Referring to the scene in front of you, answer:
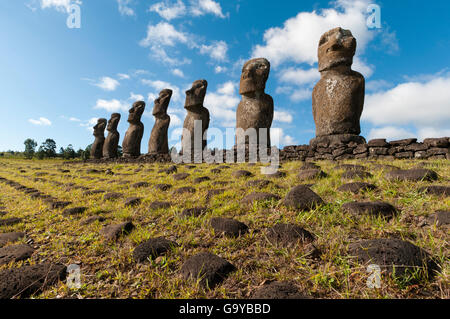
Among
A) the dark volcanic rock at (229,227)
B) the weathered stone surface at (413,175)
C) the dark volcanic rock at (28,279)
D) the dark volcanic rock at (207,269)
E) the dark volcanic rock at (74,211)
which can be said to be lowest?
the dark volcanic rock at (28,279)

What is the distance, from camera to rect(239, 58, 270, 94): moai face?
30.1ft

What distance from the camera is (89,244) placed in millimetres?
2143

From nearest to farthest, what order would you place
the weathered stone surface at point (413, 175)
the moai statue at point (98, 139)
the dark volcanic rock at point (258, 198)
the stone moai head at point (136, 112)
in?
the dark volcanic rock at point (258, 198), the weathered stone surface at point (413, 175), the stone moai head at point (136, 112), the moai statue at point (98, 139)

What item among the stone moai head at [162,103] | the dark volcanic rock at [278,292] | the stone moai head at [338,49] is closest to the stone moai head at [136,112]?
the stone moai head at [162,103]

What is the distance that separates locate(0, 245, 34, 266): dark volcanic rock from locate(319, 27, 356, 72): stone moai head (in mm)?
8203

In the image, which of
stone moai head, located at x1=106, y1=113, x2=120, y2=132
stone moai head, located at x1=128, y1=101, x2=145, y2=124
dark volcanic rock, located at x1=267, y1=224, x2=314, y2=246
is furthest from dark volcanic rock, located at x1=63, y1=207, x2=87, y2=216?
stone moai head, located at x1=106, y1=113, x2=120, y2=132

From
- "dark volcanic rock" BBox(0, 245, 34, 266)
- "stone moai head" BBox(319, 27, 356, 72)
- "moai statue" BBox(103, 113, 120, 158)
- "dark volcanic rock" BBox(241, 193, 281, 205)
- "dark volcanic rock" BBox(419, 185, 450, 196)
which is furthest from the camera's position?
"moai statue" BBox(103, 113, 120, 158)

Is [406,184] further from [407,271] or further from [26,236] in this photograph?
[26,236]

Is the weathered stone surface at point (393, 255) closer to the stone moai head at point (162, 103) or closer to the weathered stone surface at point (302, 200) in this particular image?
the weathered stone surface at point (302, 200)

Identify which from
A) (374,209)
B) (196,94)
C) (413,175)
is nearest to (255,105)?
(196,94)

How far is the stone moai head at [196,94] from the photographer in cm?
1116

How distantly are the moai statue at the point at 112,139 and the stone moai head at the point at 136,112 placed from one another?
10.5ft

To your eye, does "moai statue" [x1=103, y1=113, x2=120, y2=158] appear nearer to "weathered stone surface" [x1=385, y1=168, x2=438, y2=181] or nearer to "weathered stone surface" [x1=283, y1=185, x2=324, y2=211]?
"weathered stone surface" [x1=283, y1=185, x2=324, y2=211]

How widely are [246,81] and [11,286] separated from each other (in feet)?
29.2
